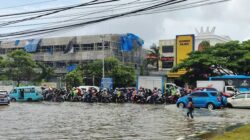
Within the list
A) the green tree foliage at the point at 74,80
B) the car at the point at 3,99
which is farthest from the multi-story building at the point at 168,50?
the car at the point at 3,99

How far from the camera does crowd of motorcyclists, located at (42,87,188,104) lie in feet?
140

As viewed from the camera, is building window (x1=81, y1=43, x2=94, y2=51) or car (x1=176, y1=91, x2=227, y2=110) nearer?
car (x1=176, y1=91, x2=227, y2=110)

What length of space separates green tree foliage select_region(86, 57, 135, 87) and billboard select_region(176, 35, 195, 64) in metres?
10.00

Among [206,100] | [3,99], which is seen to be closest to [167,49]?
[3,99]

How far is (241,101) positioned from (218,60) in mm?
20373

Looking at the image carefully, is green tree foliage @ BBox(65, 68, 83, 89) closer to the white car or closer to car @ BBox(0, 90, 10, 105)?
car @ BBox(0, 90, 10, 105)

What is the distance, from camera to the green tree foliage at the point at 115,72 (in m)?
70.4

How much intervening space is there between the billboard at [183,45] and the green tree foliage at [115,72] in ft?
32.8

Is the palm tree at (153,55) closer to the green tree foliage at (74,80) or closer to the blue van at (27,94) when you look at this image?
the green tree foliage at (74,80)

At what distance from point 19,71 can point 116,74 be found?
1702 centimetres

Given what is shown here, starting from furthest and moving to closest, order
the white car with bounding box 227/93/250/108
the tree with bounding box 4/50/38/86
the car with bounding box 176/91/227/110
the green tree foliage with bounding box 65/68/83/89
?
the tree with bounding box 4/50/38/86
the green tree foliage with bounding box 65/68/83/89
the white car with bounding box 227/93/250/108
the car with bounding box 176/91/227/110

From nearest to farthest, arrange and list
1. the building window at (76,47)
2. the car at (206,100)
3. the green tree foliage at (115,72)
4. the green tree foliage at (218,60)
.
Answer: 1. the car at (206,100)
2. the green tree foliage at (218,60)
3. the green tree foliage at (115,72)
4. the building window at (76,47)

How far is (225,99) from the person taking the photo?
3581cm

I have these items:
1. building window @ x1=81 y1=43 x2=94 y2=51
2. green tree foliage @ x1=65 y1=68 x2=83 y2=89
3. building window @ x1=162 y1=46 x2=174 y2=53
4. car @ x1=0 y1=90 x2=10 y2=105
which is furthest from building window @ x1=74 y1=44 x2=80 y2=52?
car @ x1=0 y1=90 x2=10 y2=105
